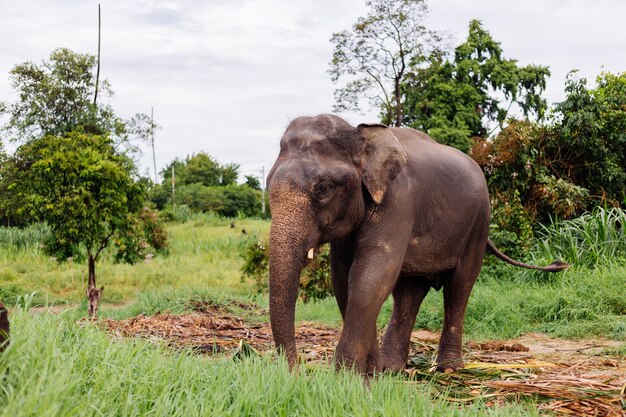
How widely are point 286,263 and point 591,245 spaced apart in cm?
715

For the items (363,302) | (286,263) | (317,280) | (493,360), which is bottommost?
(493,360)

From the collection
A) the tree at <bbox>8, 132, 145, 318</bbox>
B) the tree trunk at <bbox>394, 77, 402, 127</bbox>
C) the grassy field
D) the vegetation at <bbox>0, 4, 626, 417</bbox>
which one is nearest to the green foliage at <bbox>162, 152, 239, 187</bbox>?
the vegetation at <bbox>0, 4, 626, 417</bbox>

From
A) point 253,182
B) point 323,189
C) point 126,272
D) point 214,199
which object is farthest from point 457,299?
point 253,182

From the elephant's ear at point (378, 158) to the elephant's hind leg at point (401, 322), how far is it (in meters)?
1.26

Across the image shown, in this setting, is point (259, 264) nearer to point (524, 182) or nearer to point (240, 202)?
point (524, 182)

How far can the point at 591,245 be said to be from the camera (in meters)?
10.2

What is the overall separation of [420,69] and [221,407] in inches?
977

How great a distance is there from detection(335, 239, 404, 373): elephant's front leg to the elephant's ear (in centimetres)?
37

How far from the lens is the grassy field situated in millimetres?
3107

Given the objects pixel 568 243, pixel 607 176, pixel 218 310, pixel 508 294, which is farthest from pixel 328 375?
pixel 607 176

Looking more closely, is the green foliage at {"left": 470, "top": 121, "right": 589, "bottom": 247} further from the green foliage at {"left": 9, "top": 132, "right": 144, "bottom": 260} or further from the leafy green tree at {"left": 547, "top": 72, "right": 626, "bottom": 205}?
the green foliage at {"left": 9, "top": 132, "right": 144, "bottom": 260}

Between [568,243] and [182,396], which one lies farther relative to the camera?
[568,243]

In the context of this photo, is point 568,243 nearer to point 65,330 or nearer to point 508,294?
point 508,294

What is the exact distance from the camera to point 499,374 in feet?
17.2
